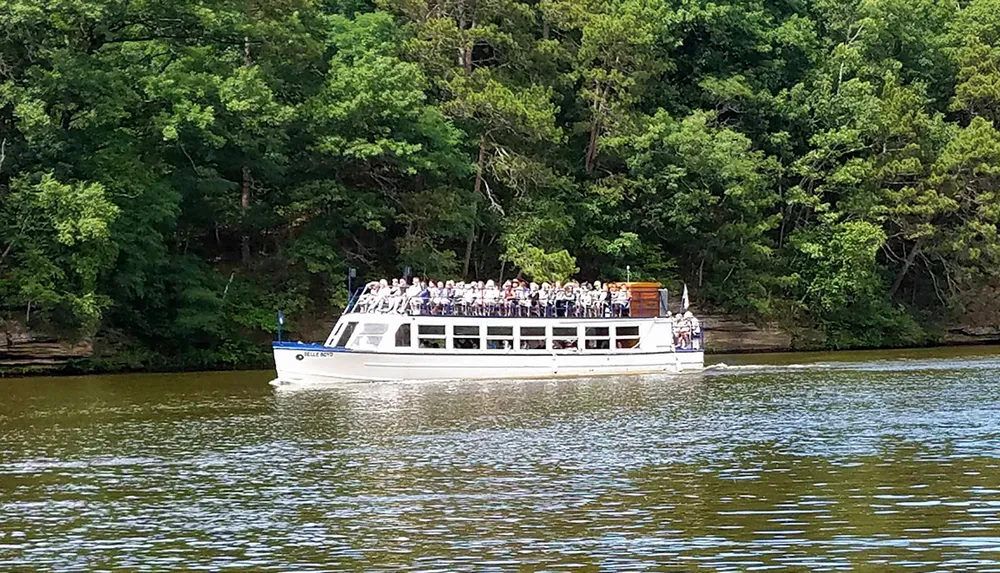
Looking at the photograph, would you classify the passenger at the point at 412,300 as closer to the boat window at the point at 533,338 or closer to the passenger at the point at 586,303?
the boat window at the point at 533,338

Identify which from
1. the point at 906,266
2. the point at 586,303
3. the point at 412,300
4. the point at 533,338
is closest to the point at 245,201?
the point at 412,300

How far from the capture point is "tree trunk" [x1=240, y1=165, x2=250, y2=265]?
194ft

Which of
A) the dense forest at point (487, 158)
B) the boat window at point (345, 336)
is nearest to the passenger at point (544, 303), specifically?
the boat window at point (345, 336)

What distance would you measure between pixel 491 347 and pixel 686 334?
24.6 ft

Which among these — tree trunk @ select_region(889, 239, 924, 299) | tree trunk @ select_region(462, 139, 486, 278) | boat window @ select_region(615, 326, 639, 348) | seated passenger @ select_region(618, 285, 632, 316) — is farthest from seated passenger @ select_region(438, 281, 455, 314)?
tree trunk @ select_region(889, 239, 924, 299)

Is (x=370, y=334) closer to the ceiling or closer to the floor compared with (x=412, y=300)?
closer to the floor

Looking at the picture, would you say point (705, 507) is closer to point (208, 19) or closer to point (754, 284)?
point (208, 19)

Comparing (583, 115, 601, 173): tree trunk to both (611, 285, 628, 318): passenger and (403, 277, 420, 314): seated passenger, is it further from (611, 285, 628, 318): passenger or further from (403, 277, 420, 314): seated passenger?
(403, 277, 420, 314): seated passenger

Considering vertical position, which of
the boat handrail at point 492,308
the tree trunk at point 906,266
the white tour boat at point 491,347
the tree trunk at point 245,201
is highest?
the tree trunk at point 245,201

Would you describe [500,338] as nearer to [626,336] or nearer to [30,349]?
[626,336]

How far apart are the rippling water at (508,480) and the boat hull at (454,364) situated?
12.2 feet

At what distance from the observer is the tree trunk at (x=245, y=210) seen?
59062 millimetres

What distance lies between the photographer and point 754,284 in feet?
219

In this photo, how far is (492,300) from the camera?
163 ft
